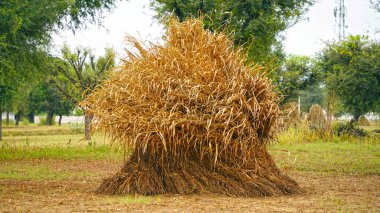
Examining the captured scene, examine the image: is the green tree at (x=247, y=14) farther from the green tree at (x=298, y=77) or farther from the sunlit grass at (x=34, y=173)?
the green tree at (x=298, y=77)

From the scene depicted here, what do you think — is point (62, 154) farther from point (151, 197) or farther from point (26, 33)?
point (151, 197)

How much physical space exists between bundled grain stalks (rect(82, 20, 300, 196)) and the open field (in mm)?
388

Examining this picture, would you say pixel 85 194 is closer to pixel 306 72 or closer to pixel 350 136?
pixel 350 136

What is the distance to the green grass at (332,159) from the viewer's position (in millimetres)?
16922

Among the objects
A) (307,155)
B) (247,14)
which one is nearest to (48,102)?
(247,14)

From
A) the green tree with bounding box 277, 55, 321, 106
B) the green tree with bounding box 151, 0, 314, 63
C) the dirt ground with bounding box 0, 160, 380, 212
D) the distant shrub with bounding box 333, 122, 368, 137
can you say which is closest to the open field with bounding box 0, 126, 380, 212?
the dirt ground with bounding box 0, 160, 380, 212

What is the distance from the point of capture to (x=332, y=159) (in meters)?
19.9

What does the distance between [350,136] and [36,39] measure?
53.3 ft

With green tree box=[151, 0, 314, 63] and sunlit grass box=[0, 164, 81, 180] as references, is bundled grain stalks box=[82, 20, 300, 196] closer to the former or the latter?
sunlit grass box=[0, 164, 81, 180]

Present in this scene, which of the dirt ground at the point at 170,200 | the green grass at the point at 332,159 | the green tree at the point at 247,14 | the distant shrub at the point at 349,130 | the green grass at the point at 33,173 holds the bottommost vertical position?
the dirt ground at the point at 170,200

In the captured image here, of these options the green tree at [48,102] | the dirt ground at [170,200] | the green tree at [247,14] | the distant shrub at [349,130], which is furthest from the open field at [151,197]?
the green tree at [48,102]

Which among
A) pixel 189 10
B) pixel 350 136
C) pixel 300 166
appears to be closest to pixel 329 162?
pixel 300 166

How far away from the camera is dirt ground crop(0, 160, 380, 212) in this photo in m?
9.29

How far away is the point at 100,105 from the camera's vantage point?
11211 millimetres
